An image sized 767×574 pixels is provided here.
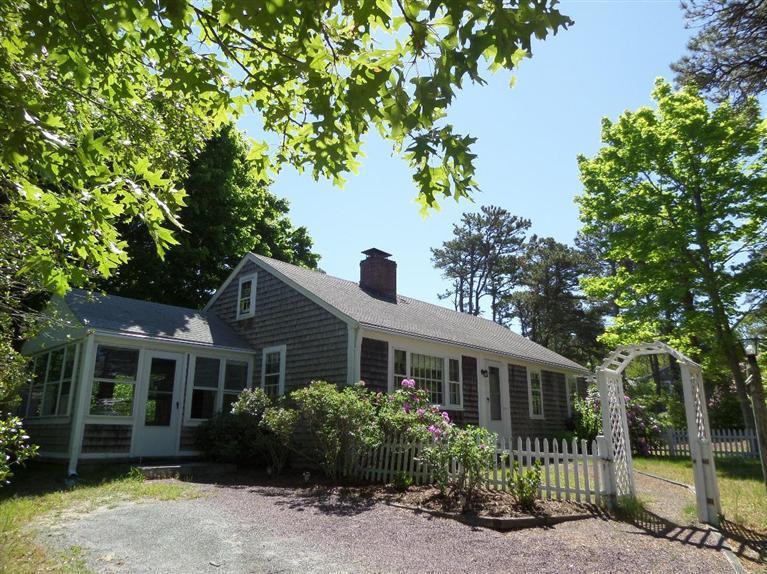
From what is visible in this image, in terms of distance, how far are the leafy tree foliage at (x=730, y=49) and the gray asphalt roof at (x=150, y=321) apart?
473 inches

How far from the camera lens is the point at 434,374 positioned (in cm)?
1438

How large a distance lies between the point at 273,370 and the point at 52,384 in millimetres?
5142

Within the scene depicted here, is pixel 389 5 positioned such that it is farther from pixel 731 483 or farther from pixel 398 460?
pixel 731 483

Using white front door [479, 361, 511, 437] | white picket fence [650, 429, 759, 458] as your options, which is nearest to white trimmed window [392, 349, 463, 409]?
white front door [479, 361, 511, 437]

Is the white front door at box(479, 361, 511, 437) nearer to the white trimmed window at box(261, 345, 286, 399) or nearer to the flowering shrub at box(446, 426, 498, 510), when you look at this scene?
the white trimmed window at box(261, 345, 286, 399)

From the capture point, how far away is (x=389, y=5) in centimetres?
297

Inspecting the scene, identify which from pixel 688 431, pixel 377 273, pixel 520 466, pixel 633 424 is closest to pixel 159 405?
pixel 377 273

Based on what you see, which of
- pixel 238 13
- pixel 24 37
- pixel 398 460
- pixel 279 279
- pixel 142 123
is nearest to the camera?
pixel 238 13

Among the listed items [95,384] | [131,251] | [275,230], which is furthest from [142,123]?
[275,230]

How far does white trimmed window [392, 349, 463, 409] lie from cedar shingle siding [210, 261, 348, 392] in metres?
1.69

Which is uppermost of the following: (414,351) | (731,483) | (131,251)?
(131,251)

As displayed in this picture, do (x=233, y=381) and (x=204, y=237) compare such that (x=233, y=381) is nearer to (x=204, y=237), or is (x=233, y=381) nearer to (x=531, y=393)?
(x=531, y=393)

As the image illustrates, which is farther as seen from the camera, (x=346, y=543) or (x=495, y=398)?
(x=495, y=398)

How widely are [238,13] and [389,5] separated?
2.92ft
